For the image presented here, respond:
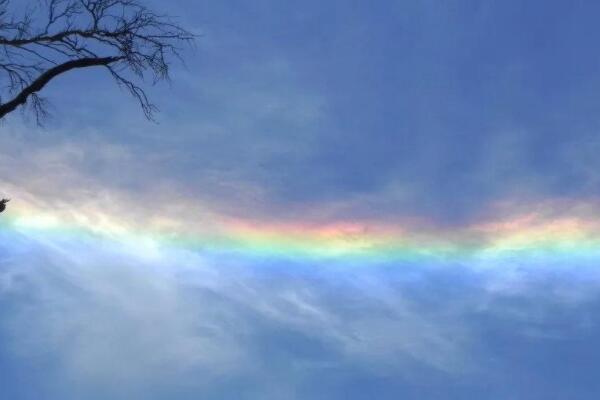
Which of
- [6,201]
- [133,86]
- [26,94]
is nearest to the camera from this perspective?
[6,201]

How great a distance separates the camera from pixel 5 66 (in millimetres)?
13531

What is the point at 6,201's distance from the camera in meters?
11.7

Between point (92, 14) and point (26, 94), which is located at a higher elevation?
point (92, 14)

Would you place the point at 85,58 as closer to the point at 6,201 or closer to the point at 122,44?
the point at 122,44

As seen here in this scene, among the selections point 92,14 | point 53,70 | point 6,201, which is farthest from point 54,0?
point 6,201

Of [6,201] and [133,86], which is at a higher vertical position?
[133,86]

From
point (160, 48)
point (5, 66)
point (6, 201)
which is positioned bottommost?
point (6, 201)

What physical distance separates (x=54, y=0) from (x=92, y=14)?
91 centimetres

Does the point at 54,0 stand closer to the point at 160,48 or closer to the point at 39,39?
the point at 39,39

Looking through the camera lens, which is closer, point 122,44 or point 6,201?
point 6,201

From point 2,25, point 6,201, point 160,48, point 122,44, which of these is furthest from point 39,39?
point 6,201

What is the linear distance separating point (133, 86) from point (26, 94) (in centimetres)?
227

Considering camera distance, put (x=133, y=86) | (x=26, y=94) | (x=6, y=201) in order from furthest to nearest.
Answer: (x=133, y=86)
(x=26, y=94)
(x=6, y=201)

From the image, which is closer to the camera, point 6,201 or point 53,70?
point 6,201
